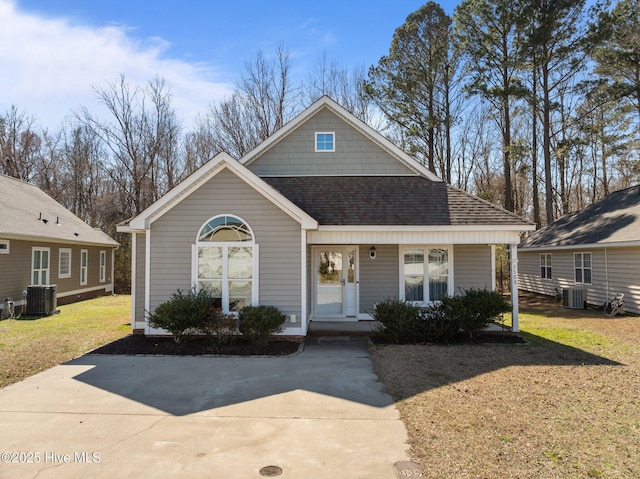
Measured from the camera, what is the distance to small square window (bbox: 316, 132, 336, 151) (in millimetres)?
13039

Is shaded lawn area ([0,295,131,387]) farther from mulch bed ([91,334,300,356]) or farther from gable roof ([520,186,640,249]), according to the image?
gable roof ([520,186,640,249])

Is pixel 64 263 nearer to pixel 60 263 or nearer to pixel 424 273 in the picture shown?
pixel 60 263

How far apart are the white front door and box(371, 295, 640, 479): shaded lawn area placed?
2.86m

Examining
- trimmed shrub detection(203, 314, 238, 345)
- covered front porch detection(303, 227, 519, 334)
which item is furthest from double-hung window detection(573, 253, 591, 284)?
trimmed shrub detection(203, 314, 238, 345)

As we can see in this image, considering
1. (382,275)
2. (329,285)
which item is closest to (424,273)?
(382,275)

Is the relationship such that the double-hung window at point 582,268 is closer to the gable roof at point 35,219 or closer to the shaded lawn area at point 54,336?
the shaded lawn area at point 54,336

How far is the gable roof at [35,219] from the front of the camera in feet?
47.7

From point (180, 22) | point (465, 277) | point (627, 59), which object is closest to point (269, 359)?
point (465, 277)

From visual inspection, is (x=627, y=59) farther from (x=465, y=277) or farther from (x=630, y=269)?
(x=465, y=277)

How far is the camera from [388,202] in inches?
448

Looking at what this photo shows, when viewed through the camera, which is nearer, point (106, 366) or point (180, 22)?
point (106, 366)

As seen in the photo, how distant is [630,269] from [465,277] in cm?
701

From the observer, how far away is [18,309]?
14.4 meters

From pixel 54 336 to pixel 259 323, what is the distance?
5802 millimetres
